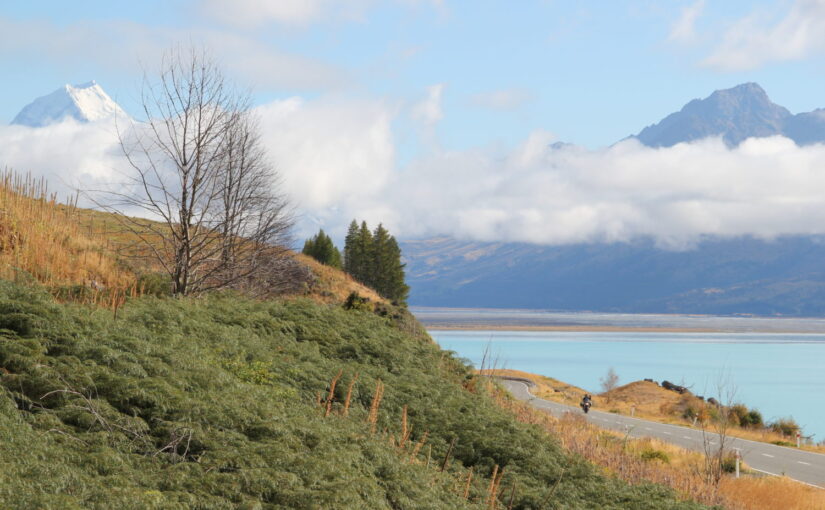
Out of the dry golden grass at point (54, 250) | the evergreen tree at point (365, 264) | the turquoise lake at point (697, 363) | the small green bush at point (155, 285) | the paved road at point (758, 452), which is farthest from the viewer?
the turquoise lake at point (697, 363)

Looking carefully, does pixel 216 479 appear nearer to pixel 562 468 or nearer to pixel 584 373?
pixel 562 468

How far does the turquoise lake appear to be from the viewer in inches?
Answer: 3533

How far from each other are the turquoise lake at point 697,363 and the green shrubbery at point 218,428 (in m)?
49.8

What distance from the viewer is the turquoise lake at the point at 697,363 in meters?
89.8

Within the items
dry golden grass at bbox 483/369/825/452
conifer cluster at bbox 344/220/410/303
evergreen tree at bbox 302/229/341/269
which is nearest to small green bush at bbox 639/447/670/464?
dry golden grass at bbox 483/369/825/452

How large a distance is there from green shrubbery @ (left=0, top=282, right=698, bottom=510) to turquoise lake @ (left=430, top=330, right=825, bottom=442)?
49.8 m

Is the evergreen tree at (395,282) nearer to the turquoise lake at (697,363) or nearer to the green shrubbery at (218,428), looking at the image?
the turquoise lake at (697,363)

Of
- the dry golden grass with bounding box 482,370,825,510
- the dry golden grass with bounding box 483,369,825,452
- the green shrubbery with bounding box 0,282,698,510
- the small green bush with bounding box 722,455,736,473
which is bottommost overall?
the dry golden grass with bounding box 483,369,825,452

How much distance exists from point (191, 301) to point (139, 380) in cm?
827

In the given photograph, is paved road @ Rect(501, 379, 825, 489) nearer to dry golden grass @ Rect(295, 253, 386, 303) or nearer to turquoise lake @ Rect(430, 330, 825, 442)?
dry golden grass @ Rect(295, 253, 386, 303)

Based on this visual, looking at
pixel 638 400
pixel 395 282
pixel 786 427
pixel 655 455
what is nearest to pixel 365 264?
pixel 395 282

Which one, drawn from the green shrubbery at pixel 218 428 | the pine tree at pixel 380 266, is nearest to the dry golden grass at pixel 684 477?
the green shrubbery at pixel 218 428

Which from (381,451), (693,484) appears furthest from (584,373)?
(381,451)

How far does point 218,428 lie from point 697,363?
438 ft
